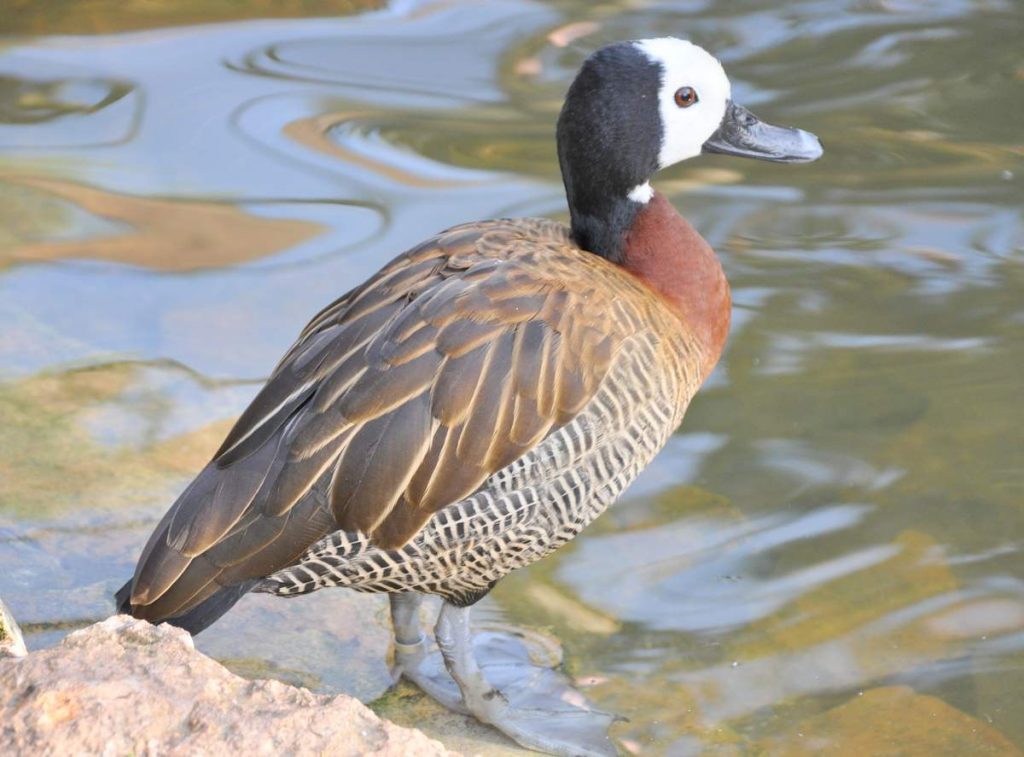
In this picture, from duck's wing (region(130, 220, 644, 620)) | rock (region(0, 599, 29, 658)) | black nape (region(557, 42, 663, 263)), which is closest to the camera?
rock (region(0, 599, 29, 658))

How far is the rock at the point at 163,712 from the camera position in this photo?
2535 mm

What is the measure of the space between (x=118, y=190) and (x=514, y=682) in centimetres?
416

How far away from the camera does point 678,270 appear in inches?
175

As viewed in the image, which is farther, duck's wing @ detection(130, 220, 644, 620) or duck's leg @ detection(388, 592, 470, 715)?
duck's leg @ detection(388, 592, 470, 715)

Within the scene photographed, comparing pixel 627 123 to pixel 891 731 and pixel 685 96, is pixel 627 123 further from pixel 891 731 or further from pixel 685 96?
pixel 891 731

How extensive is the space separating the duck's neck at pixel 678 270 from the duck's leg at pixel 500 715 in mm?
1069

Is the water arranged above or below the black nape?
below

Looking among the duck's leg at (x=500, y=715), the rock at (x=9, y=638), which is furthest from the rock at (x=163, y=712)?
the duck's leg at (x=500, y=715)

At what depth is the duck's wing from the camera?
376 centimetres

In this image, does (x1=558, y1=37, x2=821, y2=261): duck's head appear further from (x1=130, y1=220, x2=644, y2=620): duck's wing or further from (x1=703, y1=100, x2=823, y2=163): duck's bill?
(x1=130, y1=220, x2=644, y2=620): duck's wing

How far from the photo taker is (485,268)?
13.3ft

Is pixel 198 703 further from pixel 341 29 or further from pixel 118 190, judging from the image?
pixel 341 29

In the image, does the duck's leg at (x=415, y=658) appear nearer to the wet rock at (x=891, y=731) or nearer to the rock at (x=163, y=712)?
the wet rock at (x=891, y=731)

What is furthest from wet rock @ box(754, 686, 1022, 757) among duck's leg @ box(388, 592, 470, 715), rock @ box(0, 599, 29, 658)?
rock @ box(0, 599, 29, 658)
